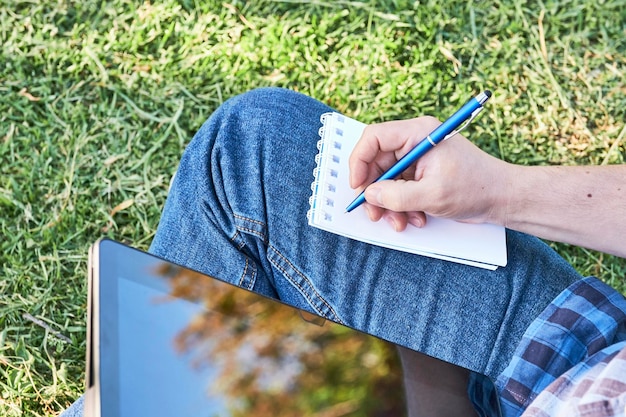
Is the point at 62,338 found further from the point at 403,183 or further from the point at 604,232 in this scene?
the point at 604,232

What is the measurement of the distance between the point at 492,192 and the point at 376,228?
0.19 m

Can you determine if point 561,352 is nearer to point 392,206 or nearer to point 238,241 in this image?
point 392,206

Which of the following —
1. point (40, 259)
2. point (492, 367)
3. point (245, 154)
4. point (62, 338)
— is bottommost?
Answer: point (62, 338)

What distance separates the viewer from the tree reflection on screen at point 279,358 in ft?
2.87

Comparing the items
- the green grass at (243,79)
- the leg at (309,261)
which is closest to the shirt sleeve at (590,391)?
the leg at (309,261)

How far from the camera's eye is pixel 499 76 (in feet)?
5.94

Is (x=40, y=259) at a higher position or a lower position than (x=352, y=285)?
lower

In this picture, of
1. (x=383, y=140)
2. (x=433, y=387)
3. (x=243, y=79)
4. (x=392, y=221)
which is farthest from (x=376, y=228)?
(x=243, y=79)

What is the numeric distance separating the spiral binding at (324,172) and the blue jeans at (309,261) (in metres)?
0.02

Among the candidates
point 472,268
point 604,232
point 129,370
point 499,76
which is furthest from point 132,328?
point 499,76

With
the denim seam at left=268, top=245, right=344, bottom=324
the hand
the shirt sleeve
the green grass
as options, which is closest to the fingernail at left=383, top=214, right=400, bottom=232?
the hand

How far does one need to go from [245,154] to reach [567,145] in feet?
3.28

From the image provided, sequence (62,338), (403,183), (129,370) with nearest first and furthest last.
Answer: (129,370)
(403,183)
(62,338)

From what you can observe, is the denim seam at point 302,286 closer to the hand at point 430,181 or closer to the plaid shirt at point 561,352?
the hand at point 430,181
